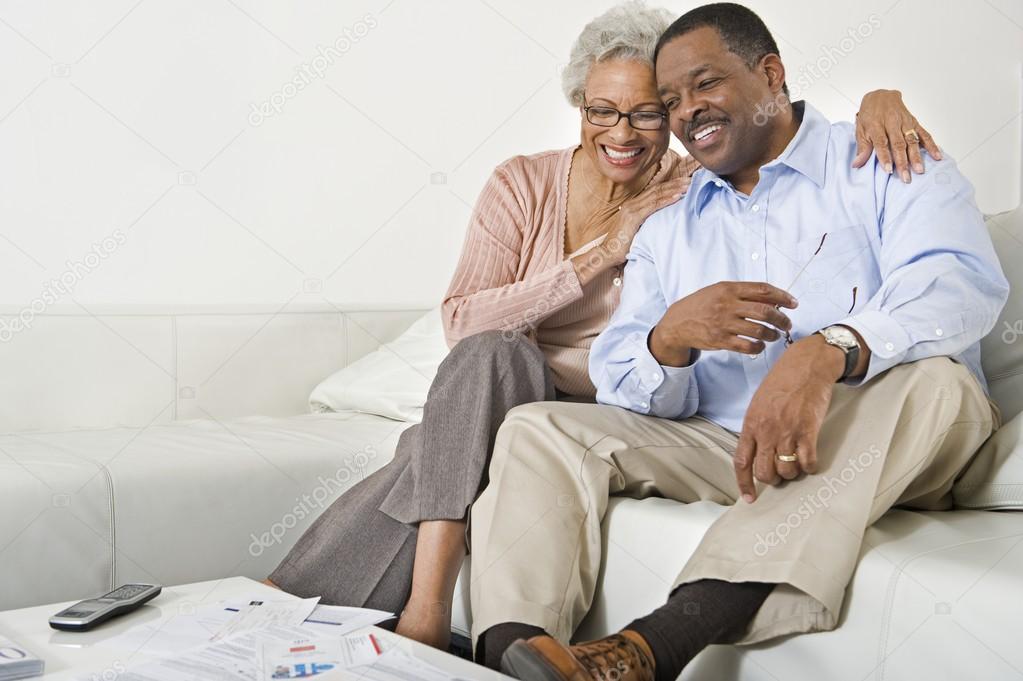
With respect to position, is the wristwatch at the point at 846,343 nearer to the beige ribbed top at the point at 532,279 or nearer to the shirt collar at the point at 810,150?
the shirt collar at the point at 810,150

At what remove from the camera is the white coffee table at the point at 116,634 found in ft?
3.18

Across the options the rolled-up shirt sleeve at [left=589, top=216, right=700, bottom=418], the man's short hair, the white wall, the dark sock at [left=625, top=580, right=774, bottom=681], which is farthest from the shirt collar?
the white wall

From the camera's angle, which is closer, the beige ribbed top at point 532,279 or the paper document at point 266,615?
the paper document at point 266,615

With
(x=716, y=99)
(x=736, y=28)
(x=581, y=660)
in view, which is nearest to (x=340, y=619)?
(x=581, y=660)

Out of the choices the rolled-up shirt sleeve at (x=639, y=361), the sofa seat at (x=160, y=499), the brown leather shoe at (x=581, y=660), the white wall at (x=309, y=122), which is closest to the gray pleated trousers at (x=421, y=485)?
the rolled-up shirt sleeve at (x=639, y=361)

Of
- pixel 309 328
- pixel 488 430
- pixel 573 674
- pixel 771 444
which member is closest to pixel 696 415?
pixel 488 430

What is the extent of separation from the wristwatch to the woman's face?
0.68 meters

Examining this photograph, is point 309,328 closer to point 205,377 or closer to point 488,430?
point 205,377

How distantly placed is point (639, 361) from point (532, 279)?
337 millimetres

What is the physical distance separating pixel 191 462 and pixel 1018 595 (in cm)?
136

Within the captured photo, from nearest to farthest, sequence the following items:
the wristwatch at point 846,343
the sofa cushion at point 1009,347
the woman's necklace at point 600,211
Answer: the wristwatch at point 846,343, the sofa cushion at point 1009,347, the woman's necklace at point 600,211

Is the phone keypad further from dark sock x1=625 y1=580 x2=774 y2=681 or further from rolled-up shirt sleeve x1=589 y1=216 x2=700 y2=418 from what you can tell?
rolled-up shirt sleeve x1=589 y1=216 x2=700 y2=418

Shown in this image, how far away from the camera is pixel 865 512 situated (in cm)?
106

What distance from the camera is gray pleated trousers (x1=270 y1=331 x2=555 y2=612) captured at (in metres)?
1.47
